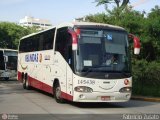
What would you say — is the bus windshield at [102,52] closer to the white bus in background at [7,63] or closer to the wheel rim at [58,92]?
the wheel rim at [58,92]

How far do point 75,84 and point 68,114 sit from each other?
6.24 ft

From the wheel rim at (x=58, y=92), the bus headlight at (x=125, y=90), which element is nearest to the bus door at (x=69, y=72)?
the wheel rim at (x=58, y=92)

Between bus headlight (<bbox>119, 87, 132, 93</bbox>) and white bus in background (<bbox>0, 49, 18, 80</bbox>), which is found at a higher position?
white bus in background (<bbox>0, 49, 18, 80</bbox>)

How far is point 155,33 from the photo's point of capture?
30.2m

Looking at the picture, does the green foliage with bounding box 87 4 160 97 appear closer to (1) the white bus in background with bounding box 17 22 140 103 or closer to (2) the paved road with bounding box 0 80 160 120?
(2) the paved road with bounding box 0 80 160 120

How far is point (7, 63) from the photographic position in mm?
41344

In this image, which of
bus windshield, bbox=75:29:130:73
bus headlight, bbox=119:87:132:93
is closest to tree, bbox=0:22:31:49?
bus windshield, bbox=75:29:130:73

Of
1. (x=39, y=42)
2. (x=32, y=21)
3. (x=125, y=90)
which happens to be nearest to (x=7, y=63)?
(x=39, y=42)

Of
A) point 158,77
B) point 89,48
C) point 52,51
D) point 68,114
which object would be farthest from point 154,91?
point 68,114

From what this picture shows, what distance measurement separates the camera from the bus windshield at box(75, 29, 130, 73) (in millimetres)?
16453

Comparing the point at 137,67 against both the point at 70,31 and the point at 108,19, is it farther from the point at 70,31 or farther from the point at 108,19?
the point at 70,31

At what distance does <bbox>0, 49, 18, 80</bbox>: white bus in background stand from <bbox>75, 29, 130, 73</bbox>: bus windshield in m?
22.4

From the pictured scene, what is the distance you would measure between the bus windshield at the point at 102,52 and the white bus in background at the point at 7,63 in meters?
22.4

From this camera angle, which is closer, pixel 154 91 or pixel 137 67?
pixel 154 91
